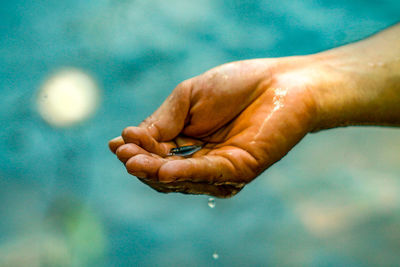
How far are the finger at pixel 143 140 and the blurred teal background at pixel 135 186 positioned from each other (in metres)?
1.30

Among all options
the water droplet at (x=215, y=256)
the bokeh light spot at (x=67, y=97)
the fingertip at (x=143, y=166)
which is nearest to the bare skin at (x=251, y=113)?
the fingertip at (x=143, y=166)

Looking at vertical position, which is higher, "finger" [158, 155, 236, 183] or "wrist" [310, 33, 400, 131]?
"wrist" [310, 33, 400, 131]

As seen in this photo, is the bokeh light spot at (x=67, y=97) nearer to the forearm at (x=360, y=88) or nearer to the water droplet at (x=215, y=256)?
the water droplet at (x=215, y=256)

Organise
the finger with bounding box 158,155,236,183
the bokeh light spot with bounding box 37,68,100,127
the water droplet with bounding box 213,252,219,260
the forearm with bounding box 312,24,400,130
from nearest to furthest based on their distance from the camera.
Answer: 1. the finger with bounding box 158,155,236,183
2. the forearm with bounding box 312,24,400,130
3. the water droplet with bounding box 213,252,219,260
4. the bokeh light spot with bounding box 37,68,100,127

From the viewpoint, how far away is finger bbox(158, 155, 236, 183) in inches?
62.2

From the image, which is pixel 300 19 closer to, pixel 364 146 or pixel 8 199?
pixel 364 146

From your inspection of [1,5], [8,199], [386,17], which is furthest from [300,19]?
[8,199]

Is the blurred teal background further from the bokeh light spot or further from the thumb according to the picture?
the thumb

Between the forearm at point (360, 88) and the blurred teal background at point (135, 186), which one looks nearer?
the forearm at point (360, 88)

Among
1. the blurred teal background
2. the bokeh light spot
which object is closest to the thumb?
the blurred teal background

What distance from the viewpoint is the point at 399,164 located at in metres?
3.13

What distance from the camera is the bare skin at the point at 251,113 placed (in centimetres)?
175

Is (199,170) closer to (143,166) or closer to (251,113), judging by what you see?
(143,166)

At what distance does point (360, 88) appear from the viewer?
240cm
